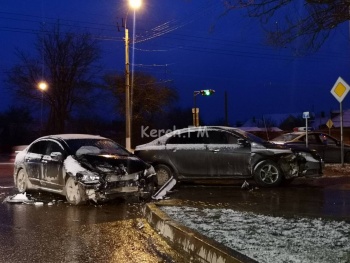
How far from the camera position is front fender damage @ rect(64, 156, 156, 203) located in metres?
8.97

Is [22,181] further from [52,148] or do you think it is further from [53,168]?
[53,168]

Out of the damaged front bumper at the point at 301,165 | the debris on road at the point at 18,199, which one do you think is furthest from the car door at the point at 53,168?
the damaged front bumper at the point at 301,165

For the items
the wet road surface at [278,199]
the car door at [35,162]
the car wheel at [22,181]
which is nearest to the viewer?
the wet road surface at [278,199]

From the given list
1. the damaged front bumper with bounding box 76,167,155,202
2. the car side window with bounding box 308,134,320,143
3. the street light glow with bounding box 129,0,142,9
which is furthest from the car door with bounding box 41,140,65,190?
the street light glow with bounding box 129,0,142,9

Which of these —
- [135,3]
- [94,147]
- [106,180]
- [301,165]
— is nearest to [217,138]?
[301,165]

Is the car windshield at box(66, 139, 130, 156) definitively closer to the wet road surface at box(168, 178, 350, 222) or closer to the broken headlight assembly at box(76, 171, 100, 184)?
the broken headlight assembly at box(76, 171, 100, 184)

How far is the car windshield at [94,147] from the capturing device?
32.7 ft

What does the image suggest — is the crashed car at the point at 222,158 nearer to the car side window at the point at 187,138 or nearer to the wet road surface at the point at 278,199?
the car side window at the point at 187,138

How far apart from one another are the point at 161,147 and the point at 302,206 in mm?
4242

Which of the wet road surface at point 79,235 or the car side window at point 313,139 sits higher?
the car side window at point 313,139

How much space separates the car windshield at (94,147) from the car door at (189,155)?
58.2 inches

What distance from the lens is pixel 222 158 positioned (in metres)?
11.4

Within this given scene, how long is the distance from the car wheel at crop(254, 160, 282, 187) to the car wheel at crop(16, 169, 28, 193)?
5.38 metres

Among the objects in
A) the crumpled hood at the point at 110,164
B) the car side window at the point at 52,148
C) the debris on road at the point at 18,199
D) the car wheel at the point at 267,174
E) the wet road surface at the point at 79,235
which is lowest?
the wet road surface at the point at 79,235
